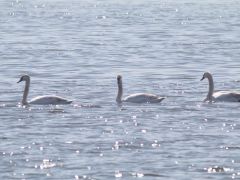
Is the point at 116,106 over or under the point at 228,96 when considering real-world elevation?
under

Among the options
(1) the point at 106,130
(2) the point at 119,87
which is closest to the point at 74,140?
(1) the point at 106,130

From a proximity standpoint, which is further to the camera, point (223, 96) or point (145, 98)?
point (223, 96)

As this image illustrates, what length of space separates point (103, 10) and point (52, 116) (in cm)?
4971

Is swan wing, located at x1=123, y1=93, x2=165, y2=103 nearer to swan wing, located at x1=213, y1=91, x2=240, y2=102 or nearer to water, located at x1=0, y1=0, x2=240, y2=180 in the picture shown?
water, located at x1=0, y1=0, x2=240, y2=180

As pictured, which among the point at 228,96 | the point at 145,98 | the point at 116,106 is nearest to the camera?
the point at 116,106

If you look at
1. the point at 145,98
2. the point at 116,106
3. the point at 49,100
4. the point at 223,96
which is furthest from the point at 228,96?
the point at 49,100

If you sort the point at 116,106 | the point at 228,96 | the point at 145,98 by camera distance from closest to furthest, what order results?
1. the point at 116,106
2. the point at 145,98
3. the point at 228,96

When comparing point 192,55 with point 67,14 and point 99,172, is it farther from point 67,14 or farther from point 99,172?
point 67,14

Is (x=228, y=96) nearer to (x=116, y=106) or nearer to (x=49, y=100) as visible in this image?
(x=116, y=106)

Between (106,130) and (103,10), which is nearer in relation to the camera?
(106,130)

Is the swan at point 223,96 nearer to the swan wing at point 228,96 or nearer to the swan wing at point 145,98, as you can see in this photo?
the swan wing at point 228,96

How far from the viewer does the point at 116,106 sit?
27641 millimetres

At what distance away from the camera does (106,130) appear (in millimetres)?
23750

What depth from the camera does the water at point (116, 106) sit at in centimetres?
2022
